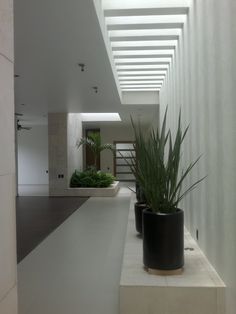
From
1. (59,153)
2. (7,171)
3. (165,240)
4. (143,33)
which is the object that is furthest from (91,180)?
(7,171)

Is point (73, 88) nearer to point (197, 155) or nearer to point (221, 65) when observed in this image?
point (197, 155)

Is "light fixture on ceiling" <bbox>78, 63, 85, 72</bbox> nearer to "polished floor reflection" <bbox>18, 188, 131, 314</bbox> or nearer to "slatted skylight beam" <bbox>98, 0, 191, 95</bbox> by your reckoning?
"slatted skylight beam" <bbox>98, 0, 191, 95</bbox>

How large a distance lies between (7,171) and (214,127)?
178 centimetres

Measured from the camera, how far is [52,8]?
10.1 feet

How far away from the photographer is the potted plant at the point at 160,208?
234 cm

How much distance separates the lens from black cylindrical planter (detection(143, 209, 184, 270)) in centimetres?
234

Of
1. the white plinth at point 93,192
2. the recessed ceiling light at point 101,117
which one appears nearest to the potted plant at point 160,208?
the white plinth at point 93,192

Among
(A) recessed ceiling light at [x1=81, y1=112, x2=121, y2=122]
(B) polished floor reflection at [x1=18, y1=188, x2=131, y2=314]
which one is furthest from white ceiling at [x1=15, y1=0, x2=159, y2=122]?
(A) recessed ceiling light at [x1=81, y1=112, x2=121, y2=122]

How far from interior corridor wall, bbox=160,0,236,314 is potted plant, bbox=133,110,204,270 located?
281 millimetres

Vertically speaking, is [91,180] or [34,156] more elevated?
[34,156]

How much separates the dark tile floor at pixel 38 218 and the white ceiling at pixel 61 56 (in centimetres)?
283

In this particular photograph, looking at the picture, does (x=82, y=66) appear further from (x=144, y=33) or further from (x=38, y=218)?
(x=38, y=218)

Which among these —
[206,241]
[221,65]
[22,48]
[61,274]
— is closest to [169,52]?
[22,48]

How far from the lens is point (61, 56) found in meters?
4.59
